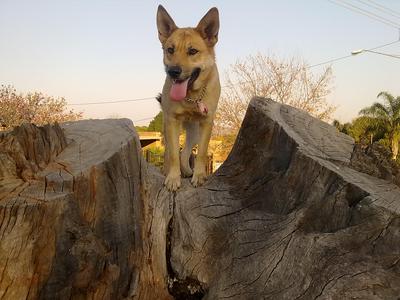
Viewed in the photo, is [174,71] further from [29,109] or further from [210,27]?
[29,109]

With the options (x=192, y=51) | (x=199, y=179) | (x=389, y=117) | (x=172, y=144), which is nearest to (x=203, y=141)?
(x=172, y=144)

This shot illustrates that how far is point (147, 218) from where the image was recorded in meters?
3.04

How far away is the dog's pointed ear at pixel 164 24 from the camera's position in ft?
13.8

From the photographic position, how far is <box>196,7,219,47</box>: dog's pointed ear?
4109mm

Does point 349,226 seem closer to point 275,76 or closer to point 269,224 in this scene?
point 269,224

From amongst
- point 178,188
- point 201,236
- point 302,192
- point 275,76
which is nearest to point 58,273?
point 201,236

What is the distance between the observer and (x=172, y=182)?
3.48 meters

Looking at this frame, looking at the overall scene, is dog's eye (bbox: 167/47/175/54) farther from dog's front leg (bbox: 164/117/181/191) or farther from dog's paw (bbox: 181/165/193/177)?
dog's paw (bbox: 181/165/193/177)

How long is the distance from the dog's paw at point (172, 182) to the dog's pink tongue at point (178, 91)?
73 cm

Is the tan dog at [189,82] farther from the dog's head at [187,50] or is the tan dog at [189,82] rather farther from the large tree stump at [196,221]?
the large tree stump at [196,221]

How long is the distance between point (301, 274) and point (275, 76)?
25.1 metres

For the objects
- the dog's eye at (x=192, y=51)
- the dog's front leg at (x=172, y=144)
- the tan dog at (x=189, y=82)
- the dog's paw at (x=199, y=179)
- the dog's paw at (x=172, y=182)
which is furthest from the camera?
the dog's eye at (x=192, y=51)

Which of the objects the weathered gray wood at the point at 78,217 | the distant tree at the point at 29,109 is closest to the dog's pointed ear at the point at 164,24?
the weathered gray wood at the point at 78,217

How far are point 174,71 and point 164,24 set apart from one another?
0.71m
